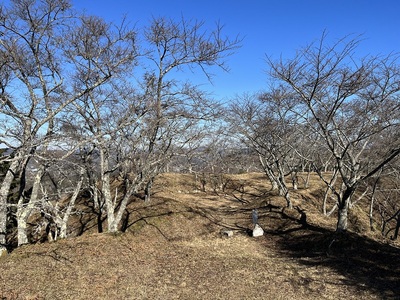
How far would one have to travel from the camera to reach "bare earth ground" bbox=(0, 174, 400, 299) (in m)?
6.11

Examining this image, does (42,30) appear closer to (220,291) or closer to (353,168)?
(220,291)

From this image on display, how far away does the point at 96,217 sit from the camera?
559 inches

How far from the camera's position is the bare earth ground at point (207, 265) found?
6.11m

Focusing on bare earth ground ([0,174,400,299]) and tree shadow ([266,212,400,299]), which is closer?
bare earth ground ([0,174,400,299])

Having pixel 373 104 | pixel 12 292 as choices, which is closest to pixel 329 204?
pixel 373 104

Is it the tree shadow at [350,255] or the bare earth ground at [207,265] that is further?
the tree shadow at [350,255]

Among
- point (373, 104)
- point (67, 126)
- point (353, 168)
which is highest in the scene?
point (373, 104)

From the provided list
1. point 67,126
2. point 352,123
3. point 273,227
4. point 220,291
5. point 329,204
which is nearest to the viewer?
point 220,291

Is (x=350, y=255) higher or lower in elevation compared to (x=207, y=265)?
higher

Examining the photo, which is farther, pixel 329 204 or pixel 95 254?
pixel 329 204

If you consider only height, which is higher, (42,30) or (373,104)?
(42,30)

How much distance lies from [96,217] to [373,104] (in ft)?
40.3

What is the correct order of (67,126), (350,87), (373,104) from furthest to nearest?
(67,126) < (373,104) < (350,87)

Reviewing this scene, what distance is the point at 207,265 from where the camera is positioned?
7922mm
